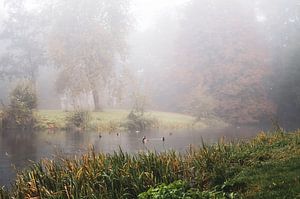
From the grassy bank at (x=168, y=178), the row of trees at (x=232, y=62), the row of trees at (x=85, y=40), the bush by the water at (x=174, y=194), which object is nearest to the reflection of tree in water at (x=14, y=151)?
the grassy bank at (x=168, y=178)

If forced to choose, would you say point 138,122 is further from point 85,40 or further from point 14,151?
point 14,151

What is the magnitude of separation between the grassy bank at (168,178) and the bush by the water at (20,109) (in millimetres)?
22108

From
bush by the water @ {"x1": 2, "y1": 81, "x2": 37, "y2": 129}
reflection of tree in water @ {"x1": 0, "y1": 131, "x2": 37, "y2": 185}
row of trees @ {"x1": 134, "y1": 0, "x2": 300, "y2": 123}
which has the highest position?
row of trees @ {"x1": 134, "y1": 0, "x2": 300, "y2": 123}

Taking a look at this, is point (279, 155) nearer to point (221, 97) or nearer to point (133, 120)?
point (133, 120)

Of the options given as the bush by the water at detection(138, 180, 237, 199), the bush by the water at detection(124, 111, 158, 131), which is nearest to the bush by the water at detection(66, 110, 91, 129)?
the bush by the water at detection(124, 111, 158, 131)

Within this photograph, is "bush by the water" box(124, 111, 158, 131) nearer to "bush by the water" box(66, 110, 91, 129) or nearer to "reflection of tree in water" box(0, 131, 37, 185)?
"bush by the water" box(66, 110, 91, 129)

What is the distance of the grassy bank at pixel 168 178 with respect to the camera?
28.1 feet

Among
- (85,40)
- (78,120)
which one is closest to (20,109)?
(78,120)

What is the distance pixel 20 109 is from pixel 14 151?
12249 mm

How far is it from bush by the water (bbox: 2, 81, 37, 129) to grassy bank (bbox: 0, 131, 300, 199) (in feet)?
72.5

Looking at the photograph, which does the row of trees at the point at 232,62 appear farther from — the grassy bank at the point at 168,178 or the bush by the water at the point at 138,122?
the grassy bank at the point at 168,178

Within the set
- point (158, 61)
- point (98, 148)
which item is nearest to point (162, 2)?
point (158, 61)

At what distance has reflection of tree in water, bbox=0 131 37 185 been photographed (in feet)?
49.1

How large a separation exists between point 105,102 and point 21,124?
29.3 metres
